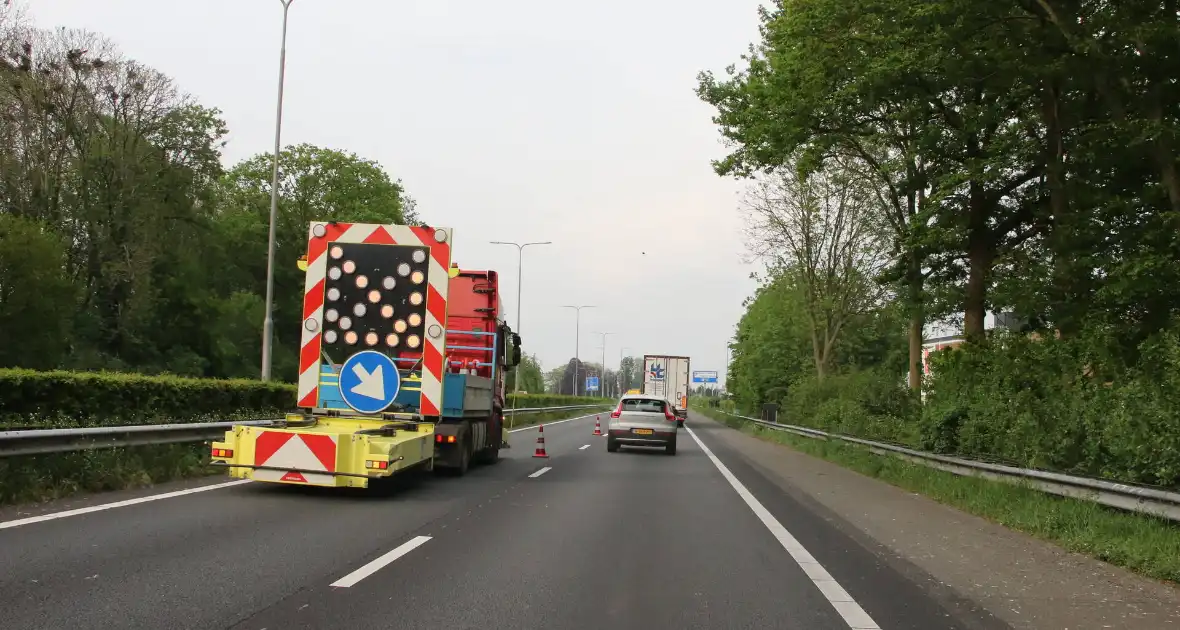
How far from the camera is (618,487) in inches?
559

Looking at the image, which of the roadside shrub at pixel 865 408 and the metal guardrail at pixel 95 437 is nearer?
the metal guardrail at pixel 95 437

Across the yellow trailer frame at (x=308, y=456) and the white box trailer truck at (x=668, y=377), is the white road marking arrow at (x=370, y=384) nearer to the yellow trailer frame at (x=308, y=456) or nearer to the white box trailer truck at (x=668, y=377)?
the yellow trailer frame at (x=308, y=456)

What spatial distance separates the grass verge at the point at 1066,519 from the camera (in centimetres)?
758

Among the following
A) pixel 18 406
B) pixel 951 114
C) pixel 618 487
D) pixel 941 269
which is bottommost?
pixel 618 487

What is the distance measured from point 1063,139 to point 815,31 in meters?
5.48

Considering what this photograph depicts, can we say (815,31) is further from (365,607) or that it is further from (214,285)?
(214,285)

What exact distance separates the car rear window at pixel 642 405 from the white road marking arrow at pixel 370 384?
12513 mm

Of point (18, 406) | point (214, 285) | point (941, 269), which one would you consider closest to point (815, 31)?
point (941, 269)

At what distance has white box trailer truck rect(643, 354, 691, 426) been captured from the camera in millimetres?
49188

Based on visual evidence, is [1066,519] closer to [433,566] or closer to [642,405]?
[433,566]

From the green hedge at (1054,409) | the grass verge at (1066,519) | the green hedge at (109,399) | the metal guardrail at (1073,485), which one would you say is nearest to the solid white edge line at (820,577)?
the grass verge at (1066,519)

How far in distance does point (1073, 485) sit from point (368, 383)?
8.53 meters

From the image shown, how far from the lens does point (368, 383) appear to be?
1194cm

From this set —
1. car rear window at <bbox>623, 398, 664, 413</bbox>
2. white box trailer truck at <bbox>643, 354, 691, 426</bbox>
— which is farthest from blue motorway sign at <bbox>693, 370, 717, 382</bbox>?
car rear window at <bbox>623, 398, 664, 413</bbox>
